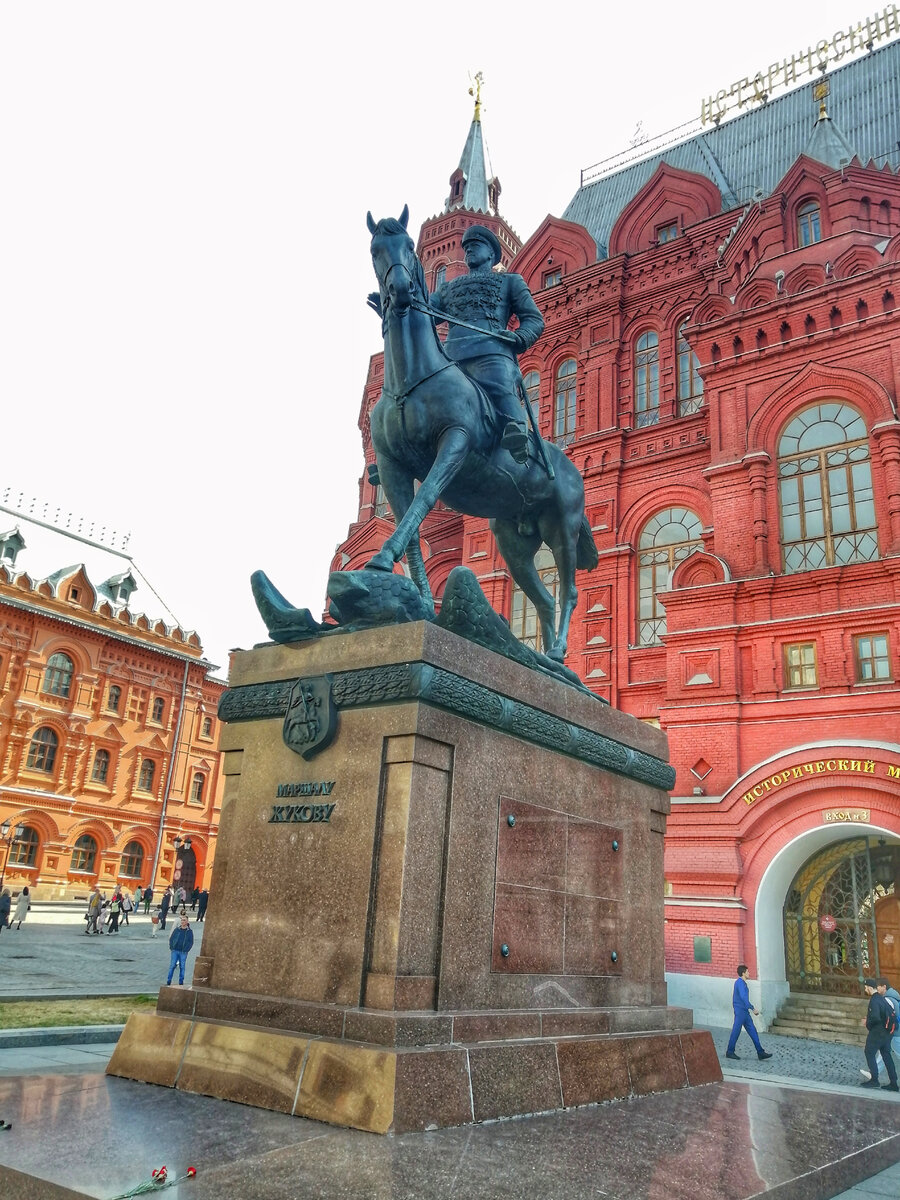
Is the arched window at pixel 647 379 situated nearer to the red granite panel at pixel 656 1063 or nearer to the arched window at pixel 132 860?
the red granite panel at pixel 656 1063

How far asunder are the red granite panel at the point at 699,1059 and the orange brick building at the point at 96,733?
3896cm

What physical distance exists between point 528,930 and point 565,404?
27499mm

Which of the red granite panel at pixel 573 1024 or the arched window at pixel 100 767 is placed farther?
the arched window at pixel 100 767

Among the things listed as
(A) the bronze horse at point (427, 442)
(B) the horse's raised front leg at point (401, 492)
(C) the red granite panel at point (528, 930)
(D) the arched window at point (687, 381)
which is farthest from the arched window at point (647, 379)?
(C) the red granite panel at point (528, 930)

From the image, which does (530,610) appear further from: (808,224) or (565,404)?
(808,224)

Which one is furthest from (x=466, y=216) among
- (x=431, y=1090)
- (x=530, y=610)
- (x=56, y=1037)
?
(x=431, y=1090)

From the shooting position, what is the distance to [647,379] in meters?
29.6

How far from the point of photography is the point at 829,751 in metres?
19.2

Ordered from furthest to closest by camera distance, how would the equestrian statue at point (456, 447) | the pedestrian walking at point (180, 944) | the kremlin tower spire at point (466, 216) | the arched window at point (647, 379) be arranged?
the kremlin tower spire at point (466, 216) → the arched window at point (647, 379) → the pedestrian walking at point (180, 944) → the equestrian statue at point (456, 447)

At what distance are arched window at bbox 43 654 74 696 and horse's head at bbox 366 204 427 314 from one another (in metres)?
42.0

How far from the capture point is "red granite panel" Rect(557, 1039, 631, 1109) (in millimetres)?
4938

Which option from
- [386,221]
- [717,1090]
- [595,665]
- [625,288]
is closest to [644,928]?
[717,1090]

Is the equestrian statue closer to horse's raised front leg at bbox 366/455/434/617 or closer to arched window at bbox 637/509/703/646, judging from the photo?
horse's raised front leg at bbox 366/455/434/617

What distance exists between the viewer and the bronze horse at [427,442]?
21.0ft
